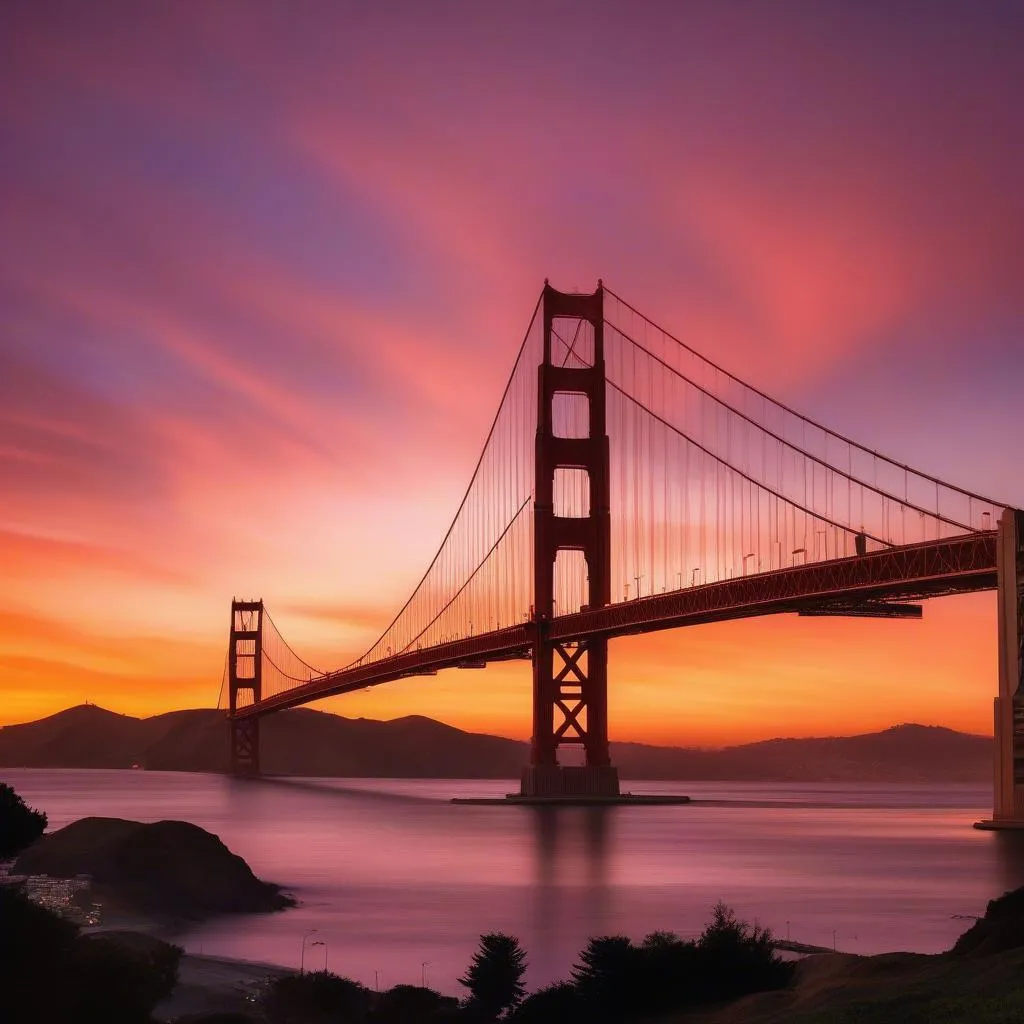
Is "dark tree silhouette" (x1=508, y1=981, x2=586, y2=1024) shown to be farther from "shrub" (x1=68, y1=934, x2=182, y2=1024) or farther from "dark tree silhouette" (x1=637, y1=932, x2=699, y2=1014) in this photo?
"shrub" (x1=68, y1=934, x2=182, y2=1024)

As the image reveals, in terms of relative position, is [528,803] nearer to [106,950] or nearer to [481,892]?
[481,892]

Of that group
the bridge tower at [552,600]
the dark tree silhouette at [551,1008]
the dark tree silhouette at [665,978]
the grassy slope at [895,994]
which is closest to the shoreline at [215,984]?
the dark tree silhouette at [551,1008]

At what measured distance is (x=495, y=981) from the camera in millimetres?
15422

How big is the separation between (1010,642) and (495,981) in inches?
1126

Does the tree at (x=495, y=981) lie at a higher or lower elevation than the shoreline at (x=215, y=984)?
higher

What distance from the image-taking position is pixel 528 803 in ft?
231

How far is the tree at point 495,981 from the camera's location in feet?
49.8

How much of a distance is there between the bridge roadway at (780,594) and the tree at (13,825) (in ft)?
86.3

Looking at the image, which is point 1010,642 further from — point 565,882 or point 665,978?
point 665,978

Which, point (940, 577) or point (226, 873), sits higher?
point (940, 577)

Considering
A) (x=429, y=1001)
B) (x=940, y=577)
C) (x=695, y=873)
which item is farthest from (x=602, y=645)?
(x=429, y=1001)

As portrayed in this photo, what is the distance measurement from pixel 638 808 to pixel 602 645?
13.6m

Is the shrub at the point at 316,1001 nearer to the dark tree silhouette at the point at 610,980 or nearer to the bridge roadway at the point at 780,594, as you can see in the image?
the dark tree silhouette at the point at 610,980

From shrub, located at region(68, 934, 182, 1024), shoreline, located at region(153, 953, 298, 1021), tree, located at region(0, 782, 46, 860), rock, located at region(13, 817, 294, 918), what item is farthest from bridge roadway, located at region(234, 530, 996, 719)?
shrub, located at region(68, 934, 182, 1024)
